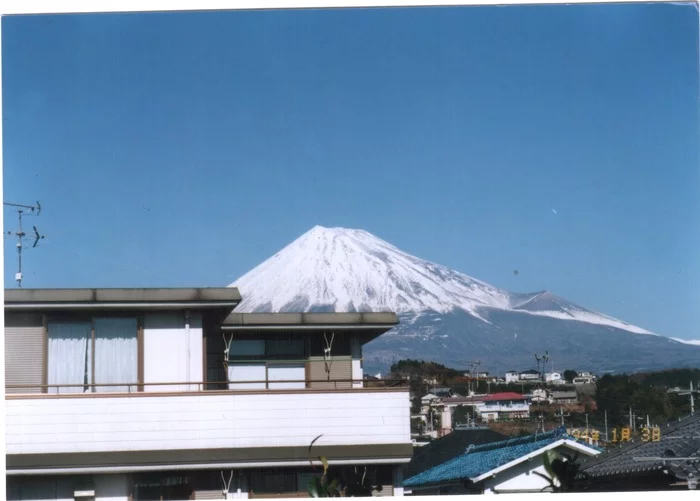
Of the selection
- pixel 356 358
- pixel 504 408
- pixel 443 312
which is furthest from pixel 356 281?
pixel 356 358

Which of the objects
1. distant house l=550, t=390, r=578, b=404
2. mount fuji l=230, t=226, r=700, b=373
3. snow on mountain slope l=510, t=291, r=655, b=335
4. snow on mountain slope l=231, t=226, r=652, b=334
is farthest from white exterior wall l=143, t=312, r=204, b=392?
snow on mountain slope l=510, t=291, r=655, b=335

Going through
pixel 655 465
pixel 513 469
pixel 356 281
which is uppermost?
pixel 356 281

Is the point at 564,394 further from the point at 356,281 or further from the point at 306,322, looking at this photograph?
the point at 356,281

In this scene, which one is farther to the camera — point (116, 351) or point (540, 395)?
point (540, 395)

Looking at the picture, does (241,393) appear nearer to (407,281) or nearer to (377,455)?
(377,455)

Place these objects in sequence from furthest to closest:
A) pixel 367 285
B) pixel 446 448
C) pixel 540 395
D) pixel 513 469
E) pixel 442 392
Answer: pixel 367 285 < pixel 442 392 < pixel 540 395 < pixel 446 448 < pixel 513 469

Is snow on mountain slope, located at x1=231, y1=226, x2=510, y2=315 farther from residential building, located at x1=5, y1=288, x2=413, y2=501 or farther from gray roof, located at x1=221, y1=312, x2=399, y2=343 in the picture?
residential building, located at x1=5, y1=288, x2=413, y2=501

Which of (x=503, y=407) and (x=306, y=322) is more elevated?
(x=306, y=322)
